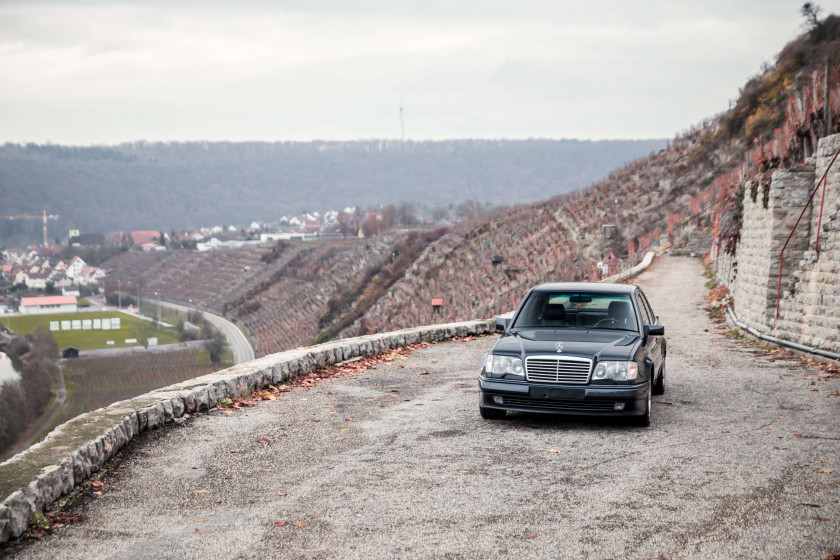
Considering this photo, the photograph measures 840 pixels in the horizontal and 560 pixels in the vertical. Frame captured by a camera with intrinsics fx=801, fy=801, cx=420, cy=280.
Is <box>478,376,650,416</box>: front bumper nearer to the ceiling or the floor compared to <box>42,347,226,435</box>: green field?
nearer to the ceiling

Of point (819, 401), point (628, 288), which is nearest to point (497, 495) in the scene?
point (628, 288)

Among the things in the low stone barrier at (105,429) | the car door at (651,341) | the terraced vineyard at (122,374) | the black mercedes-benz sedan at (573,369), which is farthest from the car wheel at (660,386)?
the terraced vineyard at (122,374)

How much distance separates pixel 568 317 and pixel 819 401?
348 cm

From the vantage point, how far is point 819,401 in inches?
408

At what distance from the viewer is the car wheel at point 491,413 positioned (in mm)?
9117

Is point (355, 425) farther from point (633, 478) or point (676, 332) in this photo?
point (676, 332)

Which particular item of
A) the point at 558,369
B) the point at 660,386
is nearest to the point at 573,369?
the point at 558,369

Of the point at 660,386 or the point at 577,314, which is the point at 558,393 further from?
the point at 660,386

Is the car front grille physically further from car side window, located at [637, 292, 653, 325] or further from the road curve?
the road curve

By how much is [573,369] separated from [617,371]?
0.47m

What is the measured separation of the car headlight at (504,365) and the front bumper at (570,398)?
0.34 ft

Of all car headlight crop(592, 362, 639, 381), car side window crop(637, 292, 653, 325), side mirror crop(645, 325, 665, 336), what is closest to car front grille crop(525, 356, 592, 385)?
car headlight crop(592, 362, 639, 381)

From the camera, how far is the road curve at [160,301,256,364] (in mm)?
104938

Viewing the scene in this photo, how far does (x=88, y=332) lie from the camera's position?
133000 mm
